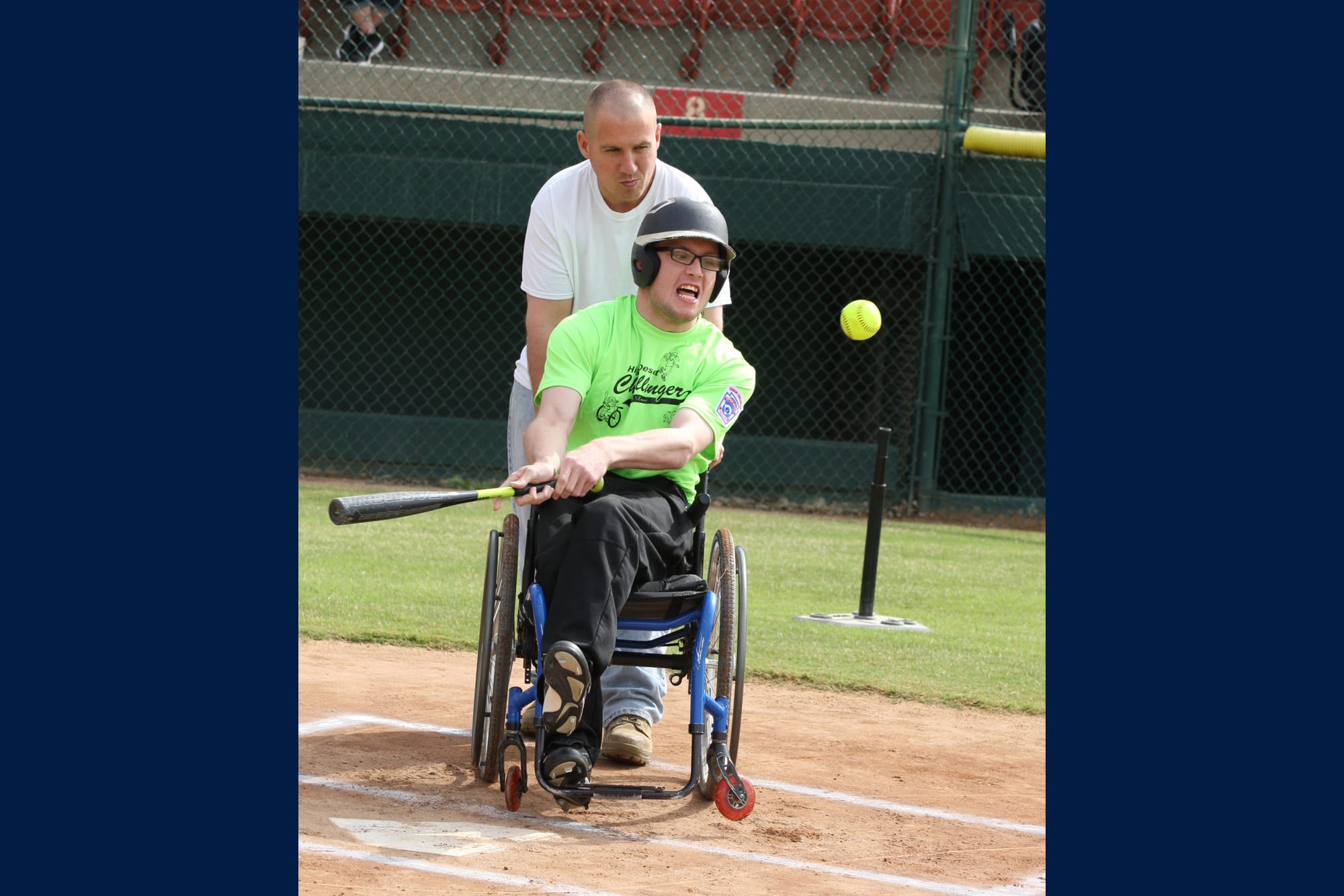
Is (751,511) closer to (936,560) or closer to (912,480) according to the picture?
(912,480)

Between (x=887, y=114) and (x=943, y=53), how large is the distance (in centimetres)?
106

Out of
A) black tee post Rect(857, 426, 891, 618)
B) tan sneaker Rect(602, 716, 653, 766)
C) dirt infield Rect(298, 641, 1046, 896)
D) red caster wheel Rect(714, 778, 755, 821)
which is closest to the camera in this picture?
dirt infield Rect(298, 641, 1046, 896)

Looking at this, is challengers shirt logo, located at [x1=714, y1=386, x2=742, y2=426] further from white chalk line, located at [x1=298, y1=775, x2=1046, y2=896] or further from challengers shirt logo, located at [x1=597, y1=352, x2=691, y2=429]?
white chalk line, located at [x1=298, y1=775, x2=1046, y2=896]

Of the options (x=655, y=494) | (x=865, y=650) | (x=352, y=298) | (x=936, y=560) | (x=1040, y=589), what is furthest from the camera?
(x=352, y=298)

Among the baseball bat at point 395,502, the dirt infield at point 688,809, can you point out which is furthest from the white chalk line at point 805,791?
the baseball bat at point 395,502

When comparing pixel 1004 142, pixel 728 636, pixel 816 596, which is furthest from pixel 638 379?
pixel 1004 142

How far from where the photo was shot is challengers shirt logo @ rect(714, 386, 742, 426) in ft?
12.4

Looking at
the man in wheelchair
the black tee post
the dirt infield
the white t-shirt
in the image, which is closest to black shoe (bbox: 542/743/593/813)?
the man in wheelchair

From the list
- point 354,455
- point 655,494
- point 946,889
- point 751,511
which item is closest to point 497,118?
point 354,455

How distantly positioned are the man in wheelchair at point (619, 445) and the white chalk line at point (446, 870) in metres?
0.37

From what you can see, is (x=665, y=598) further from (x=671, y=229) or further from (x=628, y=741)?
(x=671, y=229)

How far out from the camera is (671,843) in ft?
11.2

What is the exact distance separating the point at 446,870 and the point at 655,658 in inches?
30.6

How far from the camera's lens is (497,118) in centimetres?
1098
